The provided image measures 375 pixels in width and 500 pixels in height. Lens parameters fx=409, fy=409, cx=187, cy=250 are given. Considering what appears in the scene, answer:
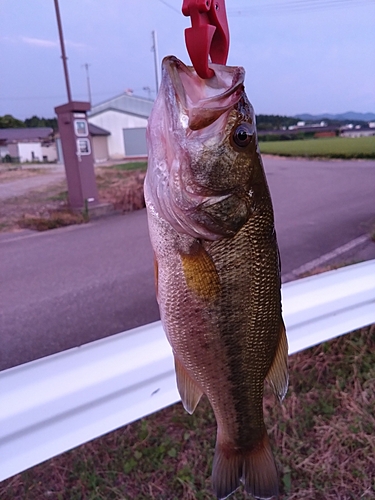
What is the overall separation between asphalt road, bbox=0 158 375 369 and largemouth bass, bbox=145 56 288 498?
148 cm

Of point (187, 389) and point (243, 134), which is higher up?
point (243, 134)

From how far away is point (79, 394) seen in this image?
1.68 m

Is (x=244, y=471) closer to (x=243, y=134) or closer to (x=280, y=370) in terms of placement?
(x=280, y=370)

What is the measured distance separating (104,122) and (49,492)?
336 centimetres

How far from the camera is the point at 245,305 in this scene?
979 millimetres

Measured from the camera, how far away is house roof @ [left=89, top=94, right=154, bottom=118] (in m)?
3.05

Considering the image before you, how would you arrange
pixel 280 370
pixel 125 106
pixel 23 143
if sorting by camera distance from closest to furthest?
pixel 280 370 → pixel 23 143 → pixel 125 106

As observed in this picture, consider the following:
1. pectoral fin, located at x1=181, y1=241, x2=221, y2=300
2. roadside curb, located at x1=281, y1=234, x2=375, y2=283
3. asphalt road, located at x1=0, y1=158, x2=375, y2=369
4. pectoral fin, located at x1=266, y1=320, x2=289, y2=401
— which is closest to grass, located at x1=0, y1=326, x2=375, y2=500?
asphalt road, located at x1=0, y1=158, x2=375, y2=369

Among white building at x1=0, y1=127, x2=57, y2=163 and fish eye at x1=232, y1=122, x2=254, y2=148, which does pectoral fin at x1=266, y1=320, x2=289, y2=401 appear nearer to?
fish eye at x1=232, y1=122, x2=254, y2=148

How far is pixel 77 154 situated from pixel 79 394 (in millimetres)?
2897

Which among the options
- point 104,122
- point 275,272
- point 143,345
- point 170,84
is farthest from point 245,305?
point 104,122

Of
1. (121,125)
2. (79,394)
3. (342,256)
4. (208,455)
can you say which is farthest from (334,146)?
(79,394)

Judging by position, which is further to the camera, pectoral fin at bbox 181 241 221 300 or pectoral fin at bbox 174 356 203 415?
pectoral fin at bbox 174 356 203 415

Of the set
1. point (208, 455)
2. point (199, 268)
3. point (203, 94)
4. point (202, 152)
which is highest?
point (203, 94)
